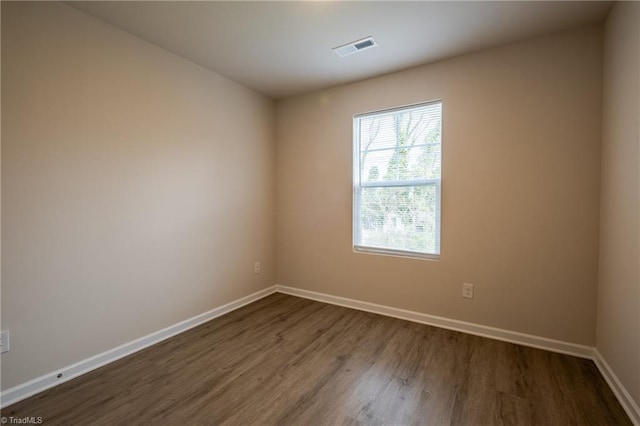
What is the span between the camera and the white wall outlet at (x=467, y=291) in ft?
8.36

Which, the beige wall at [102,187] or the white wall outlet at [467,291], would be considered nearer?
the beige wall at [102,187]

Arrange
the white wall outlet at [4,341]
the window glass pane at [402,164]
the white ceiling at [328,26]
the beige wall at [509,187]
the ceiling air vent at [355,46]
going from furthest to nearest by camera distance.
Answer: the window glass pane at [402,164], the ceiling air vent at [355,46], the beige wall at [509,187], the white ceiling at [328,26], the white wall outlet at [4,341]

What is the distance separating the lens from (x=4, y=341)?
1.65 m

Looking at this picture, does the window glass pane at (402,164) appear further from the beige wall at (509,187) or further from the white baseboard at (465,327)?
the white baseboard at (465,327)

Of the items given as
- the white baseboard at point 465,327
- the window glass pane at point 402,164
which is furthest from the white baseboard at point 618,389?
the window glass pane at point 402,164

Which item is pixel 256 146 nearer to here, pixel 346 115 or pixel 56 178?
pixel 346 115

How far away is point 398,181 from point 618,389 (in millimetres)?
2087

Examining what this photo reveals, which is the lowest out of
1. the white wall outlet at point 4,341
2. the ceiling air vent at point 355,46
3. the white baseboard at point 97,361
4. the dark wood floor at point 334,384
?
the dark wood floor at point 334,384

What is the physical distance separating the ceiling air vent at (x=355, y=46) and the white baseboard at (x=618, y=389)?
9.34 feet

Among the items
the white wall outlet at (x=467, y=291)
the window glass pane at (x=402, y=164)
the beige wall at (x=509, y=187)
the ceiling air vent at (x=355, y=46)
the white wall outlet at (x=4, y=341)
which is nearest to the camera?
the white wall outlet at (x=4, y=341)

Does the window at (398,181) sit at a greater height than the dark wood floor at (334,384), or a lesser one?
greater

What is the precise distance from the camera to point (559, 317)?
2219 millimetres

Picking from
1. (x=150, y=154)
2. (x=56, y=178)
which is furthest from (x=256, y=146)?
(x=56, y=178)

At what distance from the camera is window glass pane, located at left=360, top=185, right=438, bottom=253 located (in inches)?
109
